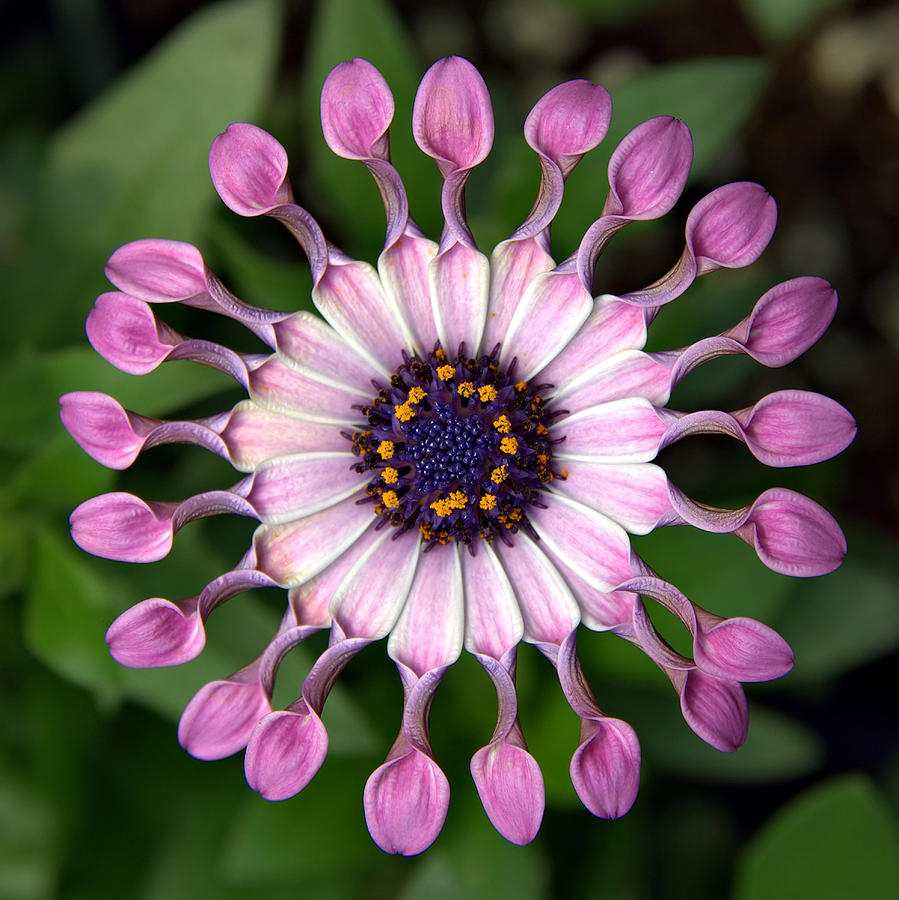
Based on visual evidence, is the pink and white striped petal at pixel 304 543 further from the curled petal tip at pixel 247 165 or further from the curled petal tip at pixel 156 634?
the curled petal tip at pixel 247 165

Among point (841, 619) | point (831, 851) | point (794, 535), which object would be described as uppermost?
point (794, 535)

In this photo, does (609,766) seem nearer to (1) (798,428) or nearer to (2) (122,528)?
(1) (798,428)

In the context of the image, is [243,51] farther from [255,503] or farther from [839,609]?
[839,609]

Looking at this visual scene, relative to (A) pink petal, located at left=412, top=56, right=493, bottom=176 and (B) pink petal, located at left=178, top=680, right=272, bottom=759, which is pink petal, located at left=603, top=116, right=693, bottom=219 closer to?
(A) pink petal, located at left=412, top=56, right=493, bottom=176

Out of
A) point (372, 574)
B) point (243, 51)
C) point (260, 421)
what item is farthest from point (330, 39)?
point (372, 574)

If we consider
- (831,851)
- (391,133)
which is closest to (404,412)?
(391,133)

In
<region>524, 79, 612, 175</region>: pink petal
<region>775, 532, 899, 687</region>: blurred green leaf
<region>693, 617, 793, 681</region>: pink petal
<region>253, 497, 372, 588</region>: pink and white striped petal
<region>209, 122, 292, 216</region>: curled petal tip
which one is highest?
<region>209, 122, 292, 216</region>: curled petal tip

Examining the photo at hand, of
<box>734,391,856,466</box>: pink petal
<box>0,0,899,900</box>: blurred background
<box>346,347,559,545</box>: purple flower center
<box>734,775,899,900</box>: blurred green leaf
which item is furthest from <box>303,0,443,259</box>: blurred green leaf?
<box>734,775,899,900</box>: blurred green leaf
